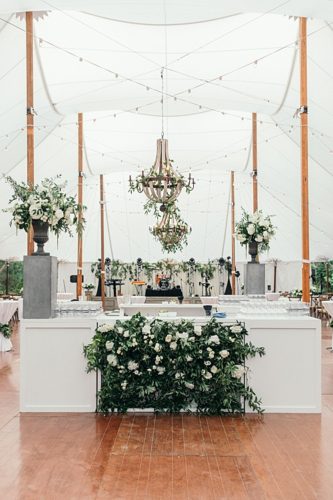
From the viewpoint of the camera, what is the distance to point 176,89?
1272 cm

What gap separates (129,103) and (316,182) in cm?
499

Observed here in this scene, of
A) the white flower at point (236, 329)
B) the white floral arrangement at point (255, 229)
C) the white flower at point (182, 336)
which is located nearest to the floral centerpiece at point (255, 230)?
the white floral arrangement at point (255, 229)

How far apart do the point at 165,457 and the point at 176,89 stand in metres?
9.33

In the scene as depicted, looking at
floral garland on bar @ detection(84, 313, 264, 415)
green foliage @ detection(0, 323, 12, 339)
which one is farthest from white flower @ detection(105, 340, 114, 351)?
green foliage @ detection(0, 323, 12, 339)

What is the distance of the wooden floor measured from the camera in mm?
4004

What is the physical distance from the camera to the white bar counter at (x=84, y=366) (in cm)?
616

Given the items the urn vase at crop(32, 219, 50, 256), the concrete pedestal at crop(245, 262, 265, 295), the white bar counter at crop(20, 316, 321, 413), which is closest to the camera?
the white bar counter at crop(20, 316, 321, 413)

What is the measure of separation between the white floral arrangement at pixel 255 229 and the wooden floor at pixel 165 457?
387 cm

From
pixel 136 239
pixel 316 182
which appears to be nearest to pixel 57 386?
pixel 316 182

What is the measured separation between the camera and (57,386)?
622 centimetres

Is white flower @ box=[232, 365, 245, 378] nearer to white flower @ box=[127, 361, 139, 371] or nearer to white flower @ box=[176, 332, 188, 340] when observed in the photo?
white flower @ box=[176, 332, 188, 340]

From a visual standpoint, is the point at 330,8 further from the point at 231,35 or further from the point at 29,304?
the point at 29,304

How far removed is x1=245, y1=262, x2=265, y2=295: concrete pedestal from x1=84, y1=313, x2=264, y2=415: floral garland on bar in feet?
14.6

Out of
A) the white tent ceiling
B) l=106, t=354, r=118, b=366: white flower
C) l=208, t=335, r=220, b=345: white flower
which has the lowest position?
l=106, t=354, r=118, b=366: white flower
